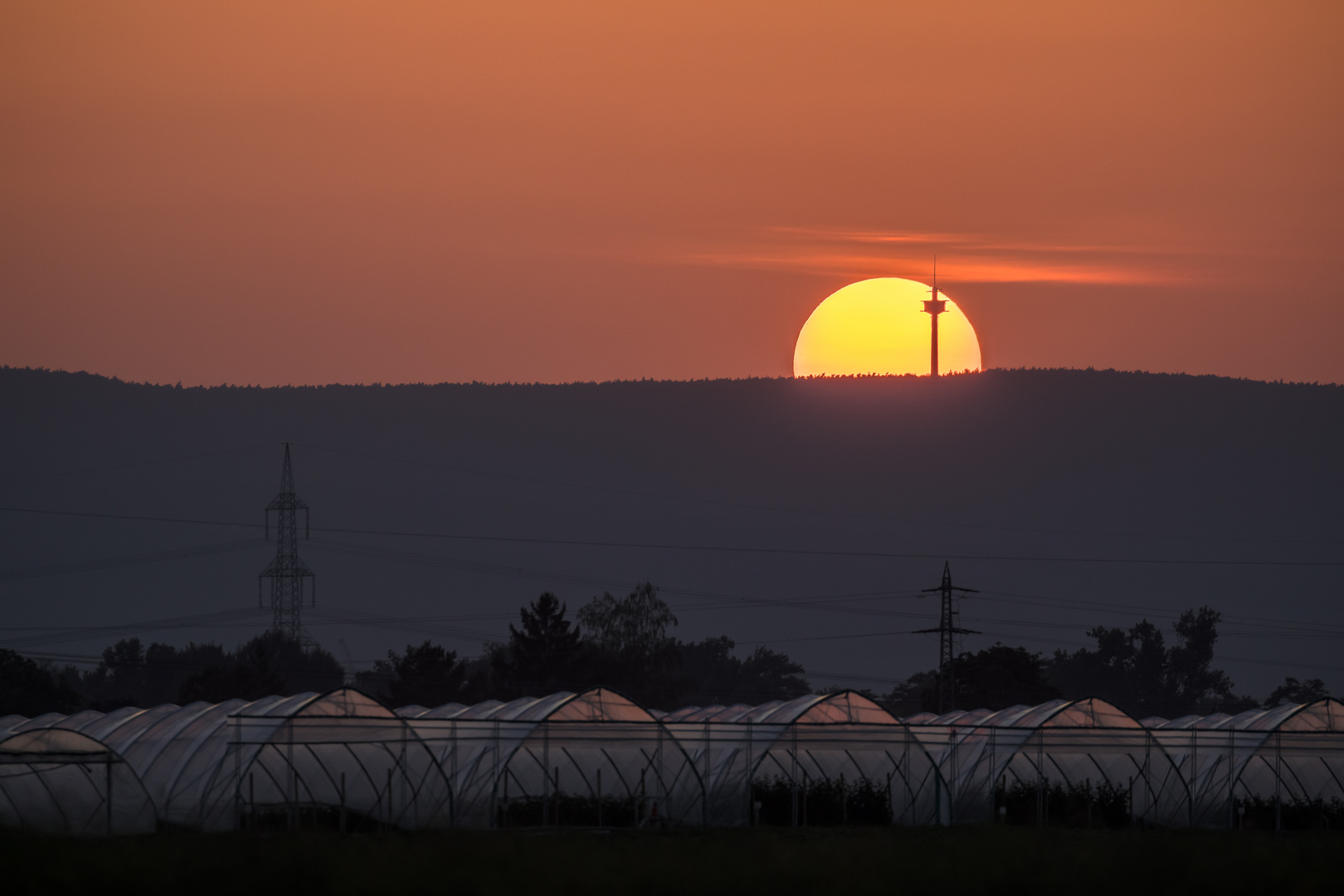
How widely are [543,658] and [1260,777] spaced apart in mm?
74926

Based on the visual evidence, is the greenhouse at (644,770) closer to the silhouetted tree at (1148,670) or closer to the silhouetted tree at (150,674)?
the silhouetted tree at (150,674)

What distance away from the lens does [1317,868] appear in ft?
86.8

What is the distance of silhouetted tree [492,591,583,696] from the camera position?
112 m

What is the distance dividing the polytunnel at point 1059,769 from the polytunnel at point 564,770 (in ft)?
23.4

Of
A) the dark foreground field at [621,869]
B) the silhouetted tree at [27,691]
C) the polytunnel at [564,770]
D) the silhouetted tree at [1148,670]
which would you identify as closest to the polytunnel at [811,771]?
the polytunnel at [564,770]

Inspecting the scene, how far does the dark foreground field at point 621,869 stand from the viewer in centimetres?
2391

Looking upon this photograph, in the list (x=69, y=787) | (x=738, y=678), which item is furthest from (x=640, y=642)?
(x=69, y=787)

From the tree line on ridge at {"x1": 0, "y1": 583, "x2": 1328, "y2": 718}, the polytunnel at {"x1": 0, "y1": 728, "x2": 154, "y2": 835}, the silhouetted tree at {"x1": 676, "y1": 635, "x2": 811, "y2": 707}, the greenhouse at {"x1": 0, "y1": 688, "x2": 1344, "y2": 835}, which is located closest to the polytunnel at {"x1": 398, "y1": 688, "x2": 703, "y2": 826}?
the greenhouse at {"x1": 0, "y1": 688, "x2": 1344, "y2": 835}

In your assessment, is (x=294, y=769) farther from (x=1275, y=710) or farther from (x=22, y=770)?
(x=1275, y=710)

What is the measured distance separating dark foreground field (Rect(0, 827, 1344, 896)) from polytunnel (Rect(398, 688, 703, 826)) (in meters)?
11.4

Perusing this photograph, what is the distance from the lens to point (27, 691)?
9738cm

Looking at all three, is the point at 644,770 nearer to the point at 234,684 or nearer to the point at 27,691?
the point at 234,684

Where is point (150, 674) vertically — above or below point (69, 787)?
below

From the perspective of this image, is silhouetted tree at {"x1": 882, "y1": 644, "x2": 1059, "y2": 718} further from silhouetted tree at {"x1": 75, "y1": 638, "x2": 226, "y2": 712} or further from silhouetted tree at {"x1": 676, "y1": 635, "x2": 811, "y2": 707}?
silhouetted tree at {"x1": 75, "y1": 638, "x2": 226, "y2": 712}
